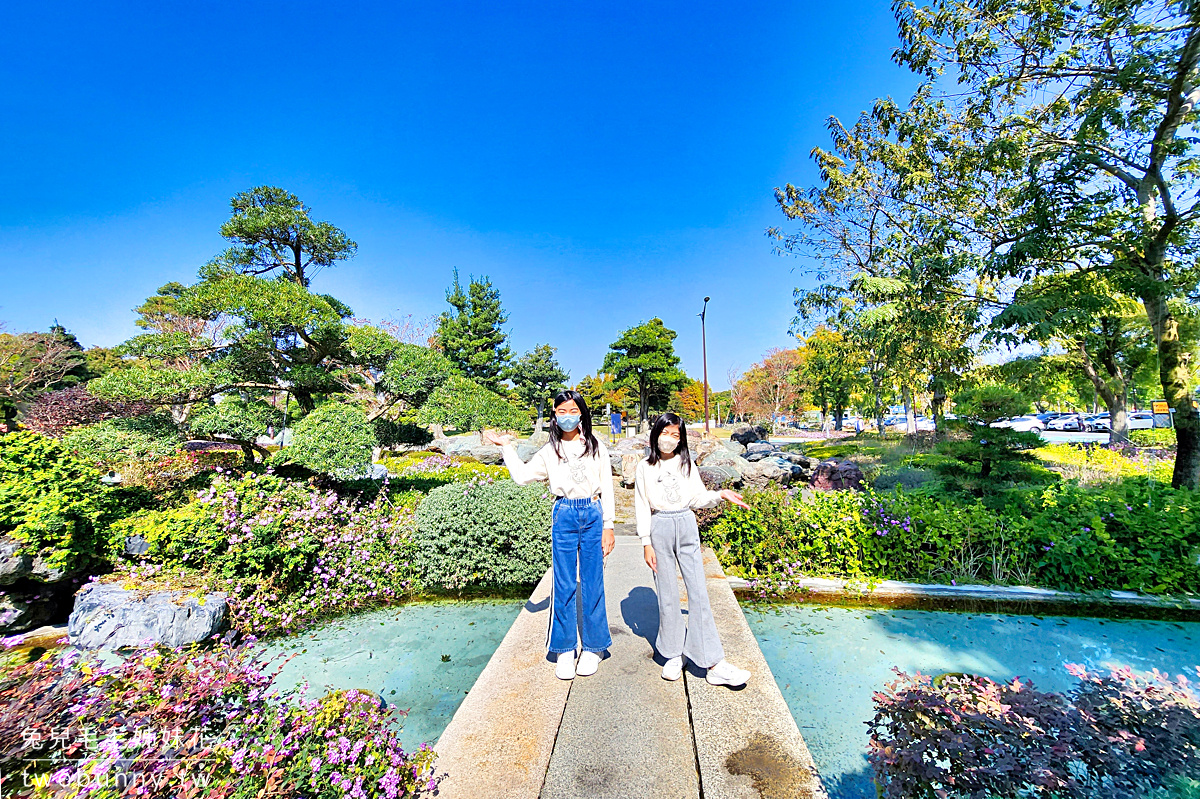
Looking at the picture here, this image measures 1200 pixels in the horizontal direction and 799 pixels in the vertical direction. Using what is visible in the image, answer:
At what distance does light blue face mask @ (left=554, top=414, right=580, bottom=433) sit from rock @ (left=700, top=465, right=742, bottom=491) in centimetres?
558

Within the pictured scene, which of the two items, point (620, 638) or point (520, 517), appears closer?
point (620, 638)

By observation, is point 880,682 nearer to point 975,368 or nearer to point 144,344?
point 144,344

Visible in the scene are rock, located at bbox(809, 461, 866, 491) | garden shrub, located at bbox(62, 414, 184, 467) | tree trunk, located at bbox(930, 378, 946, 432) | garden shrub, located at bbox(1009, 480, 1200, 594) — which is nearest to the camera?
garden shrub, located at bbox(1009, 480, 1200, 594)

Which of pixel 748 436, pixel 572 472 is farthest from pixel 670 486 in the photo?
pixel 748 436

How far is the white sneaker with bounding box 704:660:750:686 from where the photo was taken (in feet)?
8.20

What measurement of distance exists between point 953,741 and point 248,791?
222cm

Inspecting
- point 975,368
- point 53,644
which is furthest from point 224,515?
point 975,368

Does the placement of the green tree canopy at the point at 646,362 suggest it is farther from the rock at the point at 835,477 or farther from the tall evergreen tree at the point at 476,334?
the rock at the point at 835,477

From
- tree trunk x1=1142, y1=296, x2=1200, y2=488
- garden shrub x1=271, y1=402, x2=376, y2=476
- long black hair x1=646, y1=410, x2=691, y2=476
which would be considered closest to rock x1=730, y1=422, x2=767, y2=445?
tree trunk x1=1142, y1=296, x2=1200, y2=488

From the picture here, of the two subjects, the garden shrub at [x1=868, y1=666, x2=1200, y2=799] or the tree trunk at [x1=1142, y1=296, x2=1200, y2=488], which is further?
the tree trunk at [x1=1142, y1=296, x2=1200, y2=488]

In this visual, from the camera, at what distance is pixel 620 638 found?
3.18 meters

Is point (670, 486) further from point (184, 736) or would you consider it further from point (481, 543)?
point (481, 543)

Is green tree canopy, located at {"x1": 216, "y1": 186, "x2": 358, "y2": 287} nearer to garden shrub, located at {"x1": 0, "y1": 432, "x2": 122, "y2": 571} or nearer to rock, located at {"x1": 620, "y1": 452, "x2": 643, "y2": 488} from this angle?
garden shrub, located at {"x1": 0, "y1": 432, "x2": 122, "y2": 571}

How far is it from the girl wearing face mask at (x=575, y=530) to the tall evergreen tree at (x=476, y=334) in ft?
78.2
